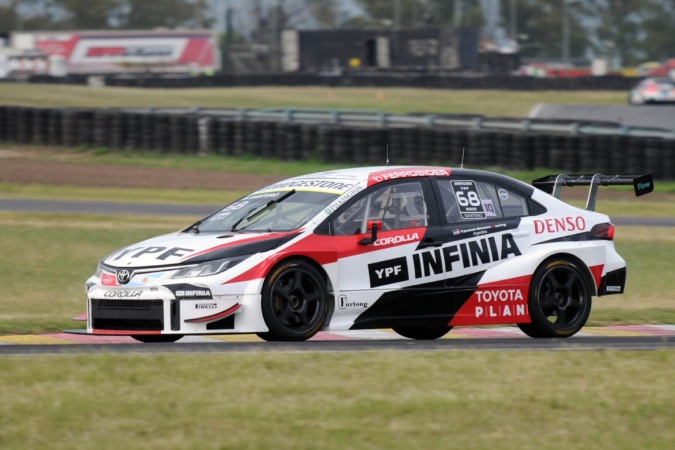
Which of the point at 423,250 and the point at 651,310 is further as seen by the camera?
the point at 651,310

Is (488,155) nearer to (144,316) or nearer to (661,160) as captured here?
(661,160)

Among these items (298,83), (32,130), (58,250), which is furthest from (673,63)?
(58,250)

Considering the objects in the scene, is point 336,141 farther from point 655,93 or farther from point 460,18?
point 460,18

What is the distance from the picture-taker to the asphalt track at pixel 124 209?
21906 mm

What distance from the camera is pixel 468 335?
10586mm

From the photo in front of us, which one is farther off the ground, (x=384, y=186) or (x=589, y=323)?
(x=384, y=186)

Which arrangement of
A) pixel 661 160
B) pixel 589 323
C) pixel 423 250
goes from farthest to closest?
pixel 661 160 → pixel 589 323 → pixel 423 250

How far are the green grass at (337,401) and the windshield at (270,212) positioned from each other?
1615 mm

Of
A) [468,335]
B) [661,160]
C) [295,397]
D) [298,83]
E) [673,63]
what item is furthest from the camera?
[673,63]

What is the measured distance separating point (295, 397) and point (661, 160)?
21.1 meters

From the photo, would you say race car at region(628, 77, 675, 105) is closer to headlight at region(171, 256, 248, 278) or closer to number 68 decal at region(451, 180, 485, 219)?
number 68 decal at region(451, 180, 485, 219)

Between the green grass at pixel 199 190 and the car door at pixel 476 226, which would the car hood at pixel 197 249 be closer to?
the car door at pixel 476 226

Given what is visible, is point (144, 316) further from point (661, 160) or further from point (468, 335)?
point (661, 160)

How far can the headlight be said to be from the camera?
28.0ft
